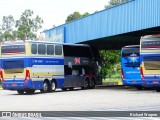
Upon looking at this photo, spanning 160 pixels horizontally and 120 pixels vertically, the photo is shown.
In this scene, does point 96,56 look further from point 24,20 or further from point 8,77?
point 24,20

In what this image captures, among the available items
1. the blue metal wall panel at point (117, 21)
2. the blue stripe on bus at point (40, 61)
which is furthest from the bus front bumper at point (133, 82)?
the blue stripe on bus at point (40, 61)

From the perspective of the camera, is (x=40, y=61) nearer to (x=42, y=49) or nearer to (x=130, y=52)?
(x=42, y=49)

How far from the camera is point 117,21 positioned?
94.7 feet

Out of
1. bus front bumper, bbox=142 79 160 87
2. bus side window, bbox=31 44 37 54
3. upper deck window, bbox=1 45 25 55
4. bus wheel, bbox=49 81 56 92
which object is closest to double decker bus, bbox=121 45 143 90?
bus front bumper, bbox=142 79 160 87

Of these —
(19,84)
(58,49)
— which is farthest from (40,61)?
(58,49)

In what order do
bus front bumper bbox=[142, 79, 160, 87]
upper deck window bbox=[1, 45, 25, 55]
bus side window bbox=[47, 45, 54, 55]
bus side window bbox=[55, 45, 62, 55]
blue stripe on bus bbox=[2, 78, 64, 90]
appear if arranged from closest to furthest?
bus front bumper bbox=[142, 79, 160, 87]
upper deck window bbox=[1, 45, 25, 55]
blue stripe on bus bbox=[2, 78, 64, 90]
bus side window bbox=[47, 45, 54, 55]
bus side window bbox=[55, 45, 62, 55]

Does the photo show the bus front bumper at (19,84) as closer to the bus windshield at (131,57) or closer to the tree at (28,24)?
the bus windshield at (131,57)

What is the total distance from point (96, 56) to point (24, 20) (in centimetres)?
6181

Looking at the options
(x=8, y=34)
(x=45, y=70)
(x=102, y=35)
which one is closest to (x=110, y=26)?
(x=102, y=35)

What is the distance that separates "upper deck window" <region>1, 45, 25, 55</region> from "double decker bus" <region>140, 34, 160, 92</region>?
7.02m

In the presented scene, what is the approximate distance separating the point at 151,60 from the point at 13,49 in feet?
26.7

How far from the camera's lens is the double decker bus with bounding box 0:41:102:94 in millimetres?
27359

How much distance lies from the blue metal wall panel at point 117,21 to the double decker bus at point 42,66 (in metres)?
1.51

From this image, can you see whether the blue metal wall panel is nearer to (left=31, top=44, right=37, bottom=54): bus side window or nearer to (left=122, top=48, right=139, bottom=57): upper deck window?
(left=122, top=48, right=139, bottom=57): upper deck window
